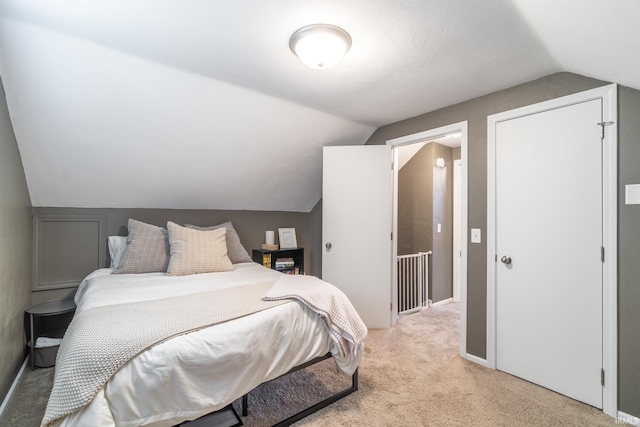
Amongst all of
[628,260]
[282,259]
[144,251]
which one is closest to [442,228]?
[282,259]

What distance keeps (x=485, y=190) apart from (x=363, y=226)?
1.24m

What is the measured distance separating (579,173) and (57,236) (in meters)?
4.20

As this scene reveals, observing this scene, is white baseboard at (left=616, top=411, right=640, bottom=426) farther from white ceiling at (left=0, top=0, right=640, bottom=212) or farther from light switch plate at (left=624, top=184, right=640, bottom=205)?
white ceiling at (left=0, top=0, right=640, bottom=212)

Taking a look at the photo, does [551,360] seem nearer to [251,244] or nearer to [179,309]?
[179,309]

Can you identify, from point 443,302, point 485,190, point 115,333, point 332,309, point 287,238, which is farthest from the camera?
point 443,302

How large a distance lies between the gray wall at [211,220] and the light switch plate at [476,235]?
2314 millimetres

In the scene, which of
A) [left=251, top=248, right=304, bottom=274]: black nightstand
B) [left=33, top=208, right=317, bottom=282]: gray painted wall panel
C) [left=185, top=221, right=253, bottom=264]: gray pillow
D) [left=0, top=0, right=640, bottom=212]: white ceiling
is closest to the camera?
[left=0, top=0, right=640, bottom=212]: white ceiling

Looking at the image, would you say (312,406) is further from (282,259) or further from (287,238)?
(287,238)

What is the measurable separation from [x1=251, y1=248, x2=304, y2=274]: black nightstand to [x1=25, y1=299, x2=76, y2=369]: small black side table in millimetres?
1801

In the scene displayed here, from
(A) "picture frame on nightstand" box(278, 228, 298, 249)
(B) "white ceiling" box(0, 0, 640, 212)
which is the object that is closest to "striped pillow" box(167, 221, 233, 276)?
(B) "white ceiling" box(0, 0, 640, 212)

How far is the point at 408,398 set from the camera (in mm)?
1956

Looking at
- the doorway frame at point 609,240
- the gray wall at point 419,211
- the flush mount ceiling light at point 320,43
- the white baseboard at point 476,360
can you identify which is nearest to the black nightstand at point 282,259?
the gray wall at point 419,211

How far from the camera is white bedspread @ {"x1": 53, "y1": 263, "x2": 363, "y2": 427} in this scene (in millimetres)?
1204

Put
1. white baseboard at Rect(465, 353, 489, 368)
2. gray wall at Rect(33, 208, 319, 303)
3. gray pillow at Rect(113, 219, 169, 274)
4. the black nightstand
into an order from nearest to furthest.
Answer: white baseboard at Rect(465, 353, 489, 368), gray pillow at Rect(113, 219, 169, 274), gray wall at Rect(33, 208, 319, 303), the black nightstand
